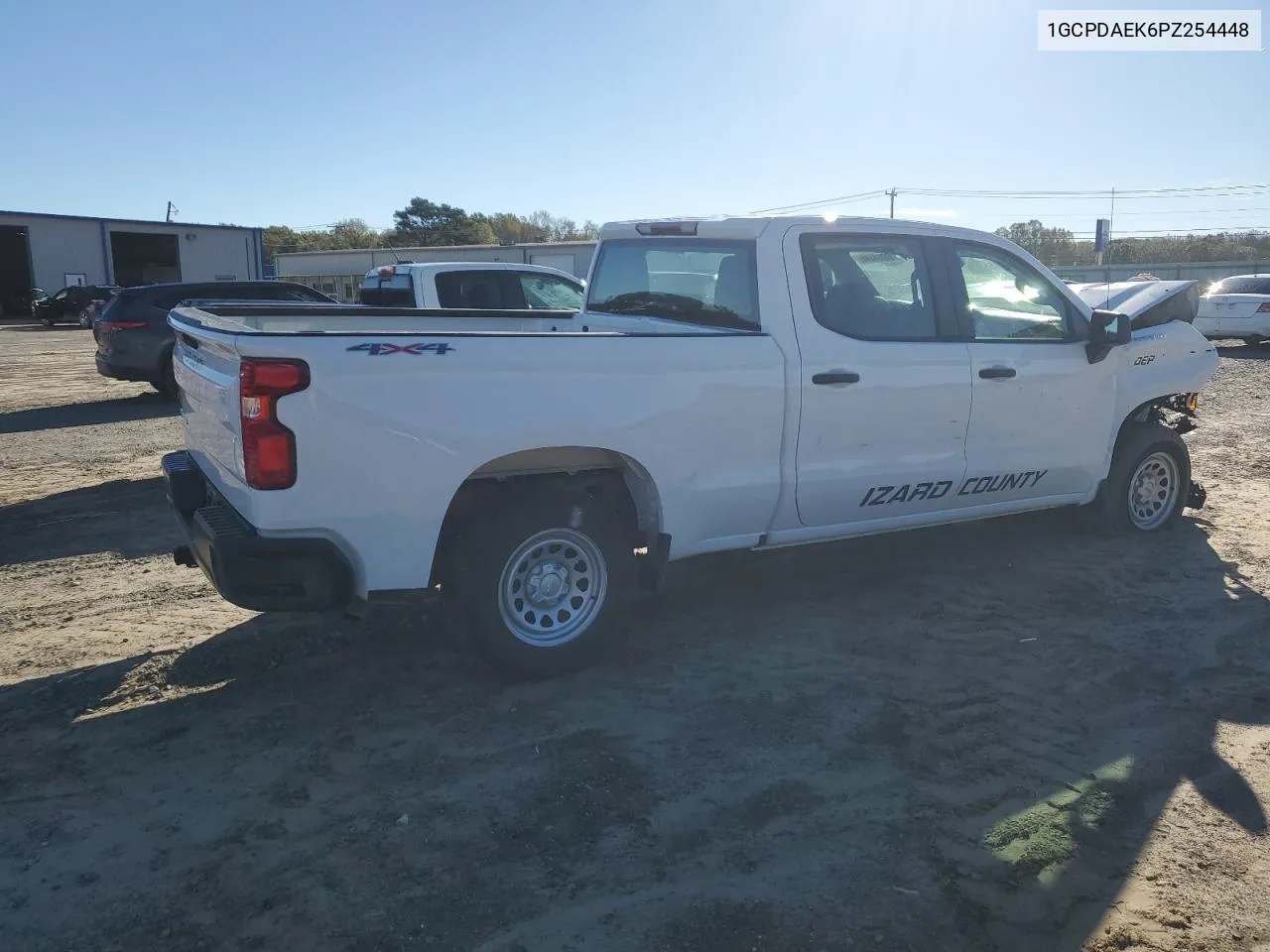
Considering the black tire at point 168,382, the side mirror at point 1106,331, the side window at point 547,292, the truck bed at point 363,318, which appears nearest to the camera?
the truck bed at point 363,318

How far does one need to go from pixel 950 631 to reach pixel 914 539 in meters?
1.80

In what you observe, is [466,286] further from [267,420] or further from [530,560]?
[267,420]

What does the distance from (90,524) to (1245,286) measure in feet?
67.8

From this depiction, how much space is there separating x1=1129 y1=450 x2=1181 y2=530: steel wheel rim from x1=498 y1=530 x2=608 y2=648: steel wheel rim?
4066 mm

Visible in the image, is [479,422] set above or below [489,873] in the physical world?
above

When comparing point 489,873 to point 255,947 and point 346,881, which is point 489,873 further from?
point 255,947

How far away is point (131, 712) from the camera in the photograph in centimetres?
433

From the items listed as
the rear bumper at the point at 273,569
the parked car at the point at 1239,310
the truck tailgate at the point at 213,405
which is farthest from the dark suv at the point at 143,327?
the parked car at the point at 1239,310

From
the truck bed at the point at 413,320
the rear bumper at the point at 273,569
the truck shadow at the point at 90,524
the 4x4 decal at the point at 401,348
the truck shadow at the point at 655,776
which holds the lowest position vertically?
the truck shadow at the point at 655,776

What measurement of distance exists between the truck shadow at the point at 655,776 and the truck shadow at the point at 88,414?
906 cm

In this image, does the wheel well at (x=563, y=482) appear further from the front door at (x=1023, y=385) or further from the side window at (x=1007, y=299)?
the side window at (x=1007, y=299)

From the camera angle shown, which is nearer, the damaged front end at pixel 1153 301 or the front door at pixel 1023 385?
the front door at pixel 1023 385

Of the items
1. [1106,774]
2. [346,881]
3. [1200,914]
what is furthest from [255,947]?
[1106,774]

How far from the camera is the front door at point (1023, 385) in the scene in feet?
18.8
